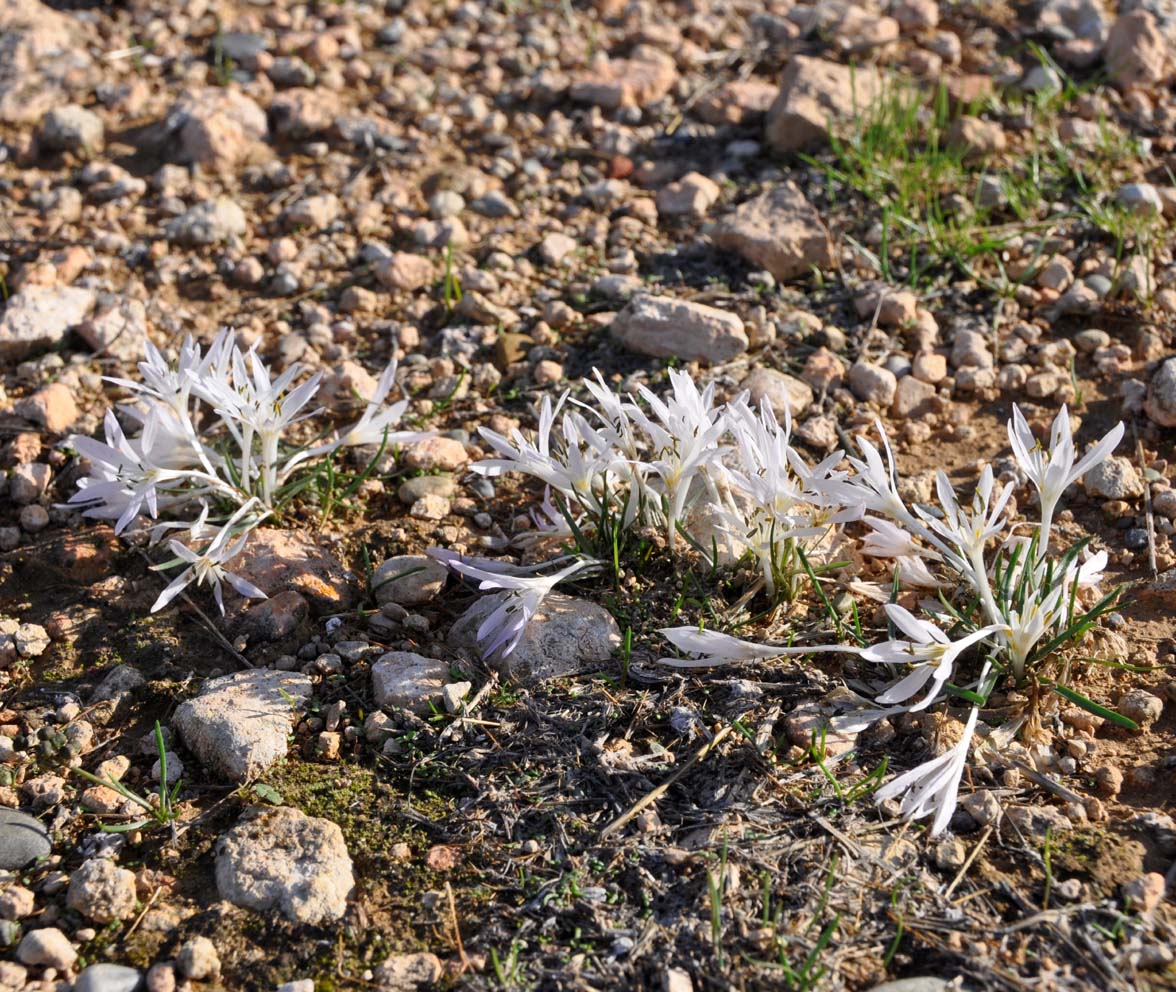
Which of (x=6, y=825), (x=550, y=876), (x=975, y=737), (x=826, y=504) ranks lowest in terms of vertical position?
(x=6, y=825)

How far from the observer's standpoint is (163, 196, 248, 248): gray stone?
4375 mm

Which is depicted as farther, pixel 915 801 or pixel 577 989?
pixel 915 801

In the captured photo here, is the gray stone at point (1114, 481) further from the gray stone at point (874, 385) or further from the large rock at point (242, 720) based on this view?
the large rock at point (242, 720)

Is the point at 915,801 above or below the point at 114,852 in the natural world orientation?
above

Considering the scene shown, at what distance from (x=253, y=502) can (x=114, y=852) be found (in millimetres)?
1006

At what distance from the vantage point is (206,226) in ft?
14.4

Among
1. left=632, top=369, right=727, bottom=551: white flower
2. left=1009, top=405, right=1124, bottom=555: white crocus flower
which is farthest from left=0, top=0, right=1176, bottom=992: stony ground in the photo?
left=1009, top=405, right=1124, bottom=555: white crocus flower

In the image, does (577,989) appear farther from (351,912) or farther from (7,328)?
(7,328)

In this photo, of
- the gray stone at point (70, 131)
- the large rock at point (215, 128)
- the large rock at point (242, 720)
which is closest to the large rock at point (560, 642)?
the large rock at point (242, 720)

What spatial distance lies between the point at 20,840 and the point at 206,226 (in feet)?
8.07

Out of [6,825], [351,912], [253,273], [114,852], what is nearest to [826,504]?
[351,912]

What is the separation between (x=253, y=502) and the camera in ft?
10.7

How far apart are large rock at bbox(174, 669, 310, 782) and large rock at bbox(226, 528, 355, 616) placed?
0.29 meters

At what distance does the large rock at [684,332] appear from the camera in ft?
12.7
